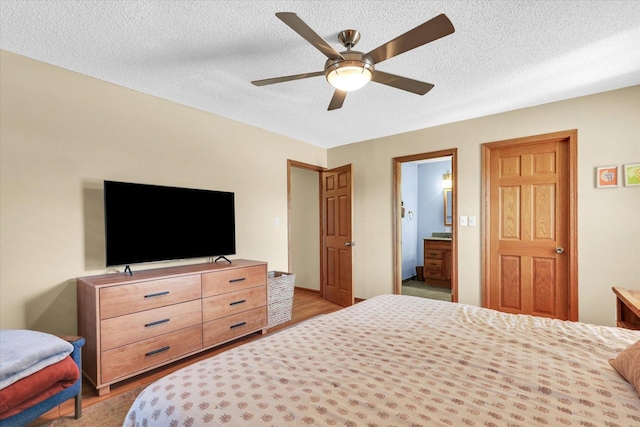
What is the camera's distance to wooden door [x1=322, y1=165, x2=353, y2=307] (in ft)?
13.7

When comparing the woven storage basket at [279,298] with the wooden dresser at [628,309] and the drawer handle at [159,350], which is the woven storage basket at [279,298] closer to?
the drawer handle at [159,350]

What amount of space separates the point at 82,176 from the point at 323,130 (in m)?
2.63

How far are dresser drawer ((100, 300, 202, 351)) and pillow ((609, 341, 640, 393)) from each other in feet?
8.78

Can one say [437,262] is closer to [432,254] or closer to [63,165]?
[432,254]

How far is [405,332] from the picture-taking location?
5.16ft

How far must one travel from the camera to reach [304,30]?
145 cm

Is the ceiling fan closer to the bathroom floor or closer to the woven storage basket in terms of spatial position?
the woven storage basket

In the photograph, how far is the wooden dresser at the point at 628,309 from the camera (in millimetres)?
2046

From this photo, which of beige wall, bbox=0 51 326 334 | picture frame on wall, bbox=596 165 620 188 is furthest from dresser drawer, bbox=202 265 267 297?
picture frame on wall, bbox=596 165 620 188

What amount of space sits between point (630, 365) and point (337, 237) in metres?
3.47

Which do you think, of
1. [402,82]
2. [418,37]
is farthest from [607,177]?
[418,37]

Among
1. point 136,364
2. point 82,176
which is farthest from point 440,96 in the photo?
point 136,364

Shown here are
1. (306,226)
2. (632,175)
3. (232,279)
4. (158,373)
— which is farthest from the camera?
(306,226)

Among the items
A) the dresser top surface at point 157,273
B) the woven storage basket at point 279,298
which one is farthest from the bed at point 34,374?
the woven storage basket at point 279,298
